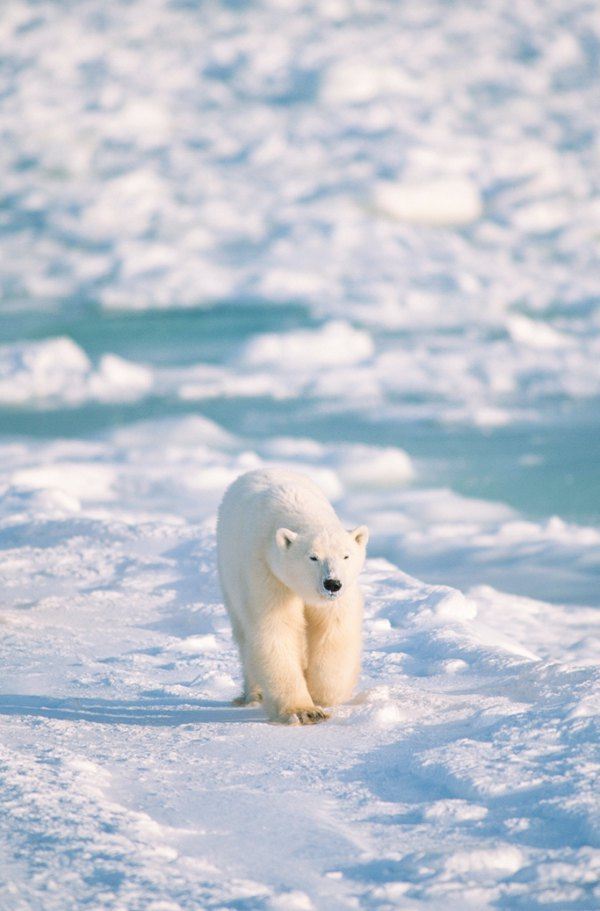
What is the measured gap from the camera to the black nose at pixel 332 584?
3584 mm

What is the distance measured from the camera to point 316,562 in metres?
3.61

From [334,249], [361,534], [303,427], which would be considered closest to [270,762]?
[361,534]

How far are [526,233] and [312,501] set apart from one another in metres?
13.6

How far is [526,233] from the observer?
1686cm

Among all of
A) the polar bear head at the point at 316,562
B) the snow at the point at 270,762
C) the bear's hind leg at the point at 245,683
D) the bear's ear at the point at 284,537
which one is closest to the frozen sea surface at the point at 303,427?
the snow at the point at 270,762

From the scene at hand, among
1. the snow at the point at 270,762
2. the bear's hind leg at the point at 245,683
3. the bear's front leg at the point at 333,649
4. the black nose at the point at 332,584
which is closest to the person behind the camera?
the snow at the point at 270,762

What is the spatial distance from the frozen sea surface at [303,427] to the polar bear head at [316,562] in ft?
1.39

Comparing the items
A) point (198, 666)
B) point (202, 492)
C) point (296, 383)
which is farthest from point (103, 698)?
point (296, 383)

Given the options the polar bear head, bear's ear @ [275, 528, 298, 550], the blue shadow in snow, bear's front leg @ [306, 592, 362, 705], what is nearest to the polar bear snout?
the polar bear head

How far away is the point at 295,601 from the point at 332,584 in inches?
13.0

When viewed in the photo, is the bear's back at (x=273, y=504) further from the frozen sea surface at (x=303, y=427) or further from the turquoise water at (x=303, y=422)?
the turquoise water at (x=303, y=422)

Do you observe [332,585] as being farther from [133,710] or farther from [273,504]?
[133,710]

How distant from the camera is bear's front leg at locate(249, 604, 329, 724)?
149 inches

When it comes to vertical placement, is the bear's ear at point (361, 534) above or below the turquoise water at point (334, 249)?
below
